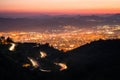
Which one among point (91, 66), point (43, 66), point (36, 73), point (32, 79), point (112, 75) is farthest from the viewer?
point (43, 66)

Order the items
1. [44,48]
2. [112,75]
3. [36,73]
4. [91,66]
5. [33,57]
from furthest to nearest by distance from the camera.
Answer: [44,48] < [33,57] < [36,73] < [91,66] < [112,75]

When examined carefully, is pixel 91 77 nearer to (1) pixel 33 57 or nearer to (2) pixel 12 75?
(2) pixel 12 75


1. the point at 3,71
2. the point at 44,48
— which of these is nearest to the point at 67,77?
the point at 3,71

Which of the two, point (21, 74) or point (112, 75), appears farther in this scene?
point (21, 74)

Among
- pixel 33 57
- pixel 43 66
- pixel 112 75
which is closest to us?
pixel 112 75

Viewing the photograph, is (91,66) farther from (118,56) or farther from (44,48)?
(44,48)

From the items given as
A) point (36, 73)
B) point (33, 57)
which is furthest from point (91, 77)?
point (33, 57)

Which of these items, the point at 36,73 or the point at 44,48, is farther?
the point at 44,48

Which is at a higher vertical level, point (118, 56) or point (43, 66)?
point (118, 56)

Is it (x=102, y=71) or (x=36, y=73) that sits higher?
(x=102, y=71)
